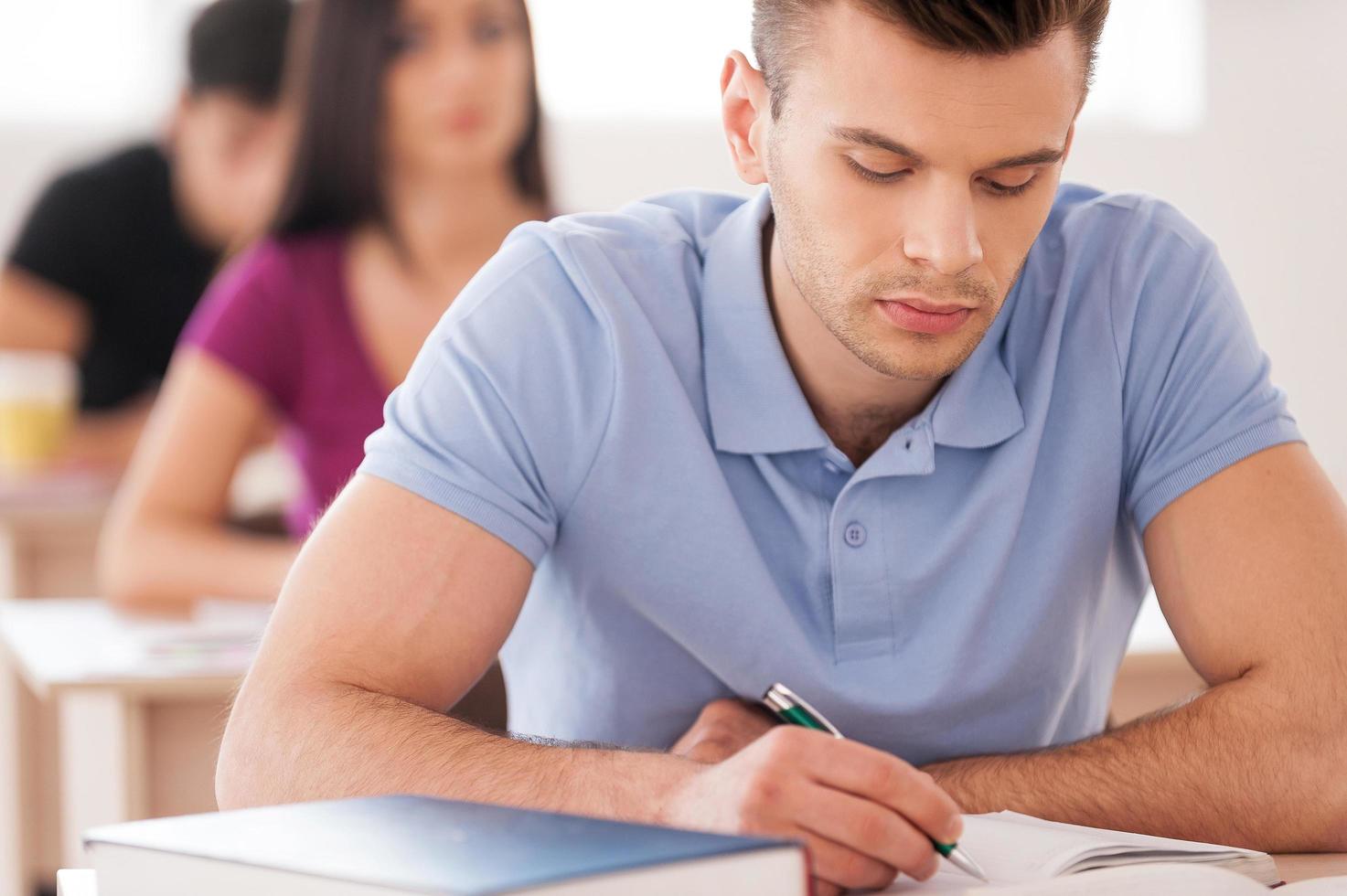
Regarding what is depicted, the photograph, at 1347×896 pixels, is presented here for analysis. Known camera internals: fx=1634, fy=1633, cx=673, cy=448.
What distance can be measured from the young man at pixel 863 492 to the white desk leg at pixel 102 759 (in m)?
0.68

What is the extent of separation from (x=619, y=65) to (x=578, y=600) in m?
3.98

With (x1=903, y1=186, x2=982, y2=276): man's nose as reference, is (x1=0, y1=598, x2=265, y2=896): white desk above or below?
below

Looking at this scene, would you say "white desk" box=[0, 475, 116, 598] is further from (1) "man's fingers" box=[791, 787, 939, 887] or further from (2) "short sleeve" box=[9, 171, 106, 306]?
(1) "man's fingers" box=[791, 787, 939, 887]

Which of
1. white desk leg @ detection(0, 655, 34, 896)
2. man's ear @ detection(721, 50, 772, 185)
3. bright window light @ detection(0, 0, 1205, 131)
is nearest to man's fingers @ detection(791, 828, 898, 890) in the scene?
man's ear @ detection(721, 50, 772, 185)

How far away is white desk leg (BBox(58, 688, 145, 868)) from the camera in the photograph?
1.84m

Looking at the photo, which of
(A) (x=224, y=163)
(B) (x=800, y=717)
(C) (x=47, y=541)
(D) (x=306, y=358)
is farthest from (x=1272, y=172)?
(B) (x=800, y=717)

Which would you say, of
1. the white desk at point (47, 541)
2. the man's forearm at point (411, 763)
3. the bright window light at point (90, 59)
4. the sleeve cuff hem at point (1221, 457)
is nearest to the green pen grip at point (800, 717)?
A: the man's forearm at point (411, 763)

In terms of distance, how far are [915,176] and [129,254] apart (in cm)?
325

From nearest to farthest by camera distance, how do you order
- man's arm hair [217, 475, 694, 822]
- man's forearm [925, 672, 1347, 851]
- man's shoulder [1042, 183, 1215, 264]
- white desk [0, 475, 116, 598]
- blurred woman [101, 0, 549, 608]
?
man's arm hair [217, 475, 694, 822]
man's forearm [925, 672, 1347, 851]
man's shoulder [1042, 183, 1215, 264]
blurred woman [101, 0, 549, 608]
white desk [0, 475, 116, 598]

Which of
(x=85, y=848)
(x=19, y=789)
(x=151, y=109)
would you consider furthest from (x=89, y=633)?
(x=151, y=109)

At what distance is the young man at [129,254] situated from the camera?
390 cm

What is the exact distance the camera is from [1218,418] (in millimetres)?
1257

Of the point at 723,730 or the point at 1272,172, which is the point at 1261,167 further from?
the point at 723,730

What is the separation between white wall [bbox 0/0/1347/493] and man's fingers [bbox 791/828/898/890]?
4.34 meters
